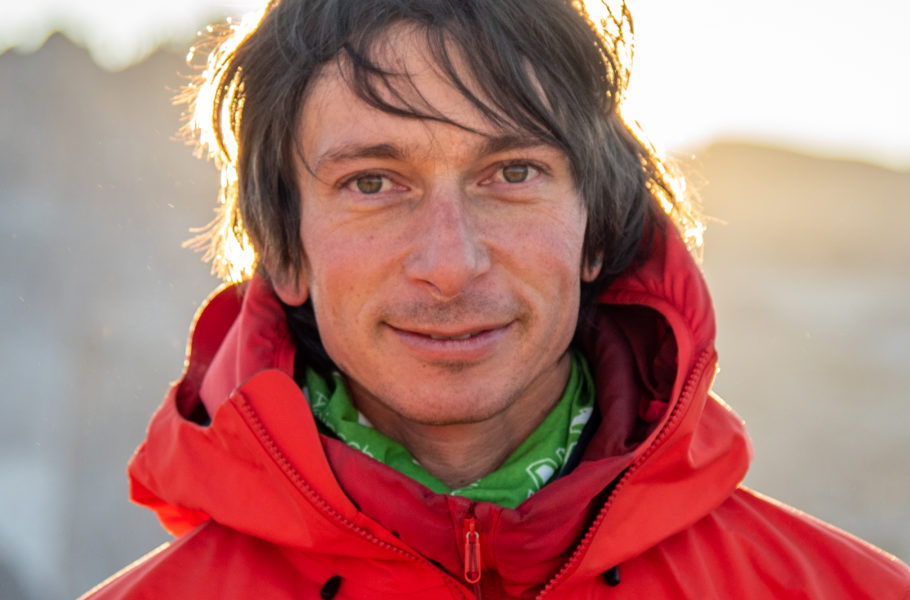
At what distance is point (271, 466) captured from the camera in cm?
204

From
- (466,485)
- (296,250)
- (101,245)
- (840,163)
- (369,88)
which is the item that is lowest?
(840,163)

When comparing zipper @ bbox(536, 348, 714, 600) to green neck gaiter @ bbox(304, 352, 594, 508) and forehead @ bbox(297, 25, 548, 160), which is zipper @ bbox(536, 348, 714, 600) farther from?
forehead @ bbox(297, 25, 548, 160)

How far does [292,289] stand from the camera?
2605 millimetres

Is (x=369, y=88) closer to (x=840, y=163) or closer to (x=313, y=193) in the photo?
(x=313, y=193)

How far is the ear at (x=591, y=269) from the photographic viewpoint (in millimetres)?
2652

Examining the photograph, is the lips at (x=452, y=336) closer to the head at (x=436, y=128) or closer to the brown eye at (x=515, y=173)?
the head at (x=436, y=128)

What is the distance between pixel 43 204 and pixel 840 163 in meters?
12.3

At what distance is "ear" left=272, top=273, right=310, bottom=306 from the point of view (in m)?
2.58

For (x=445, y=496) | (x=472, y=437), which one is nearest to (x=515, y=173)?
(x=472, y=437)

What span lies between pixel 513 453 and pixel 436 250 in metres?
0.61

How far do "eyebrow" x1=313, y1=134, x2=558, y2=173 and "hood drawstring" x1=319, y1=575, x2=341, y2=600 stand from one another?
2.99 feet

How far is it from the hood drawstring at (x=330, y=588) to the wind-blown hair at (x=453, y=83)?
2.77 feet

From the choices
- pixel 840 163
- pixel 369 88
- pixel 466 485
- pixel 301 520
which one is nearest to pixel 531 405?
pixel 466 485

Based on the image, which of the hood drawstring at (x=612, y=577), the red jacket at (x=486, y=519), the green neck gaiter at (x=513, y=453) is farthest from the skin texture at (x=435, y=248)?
the hood drawstring at (x=612, y=577)
